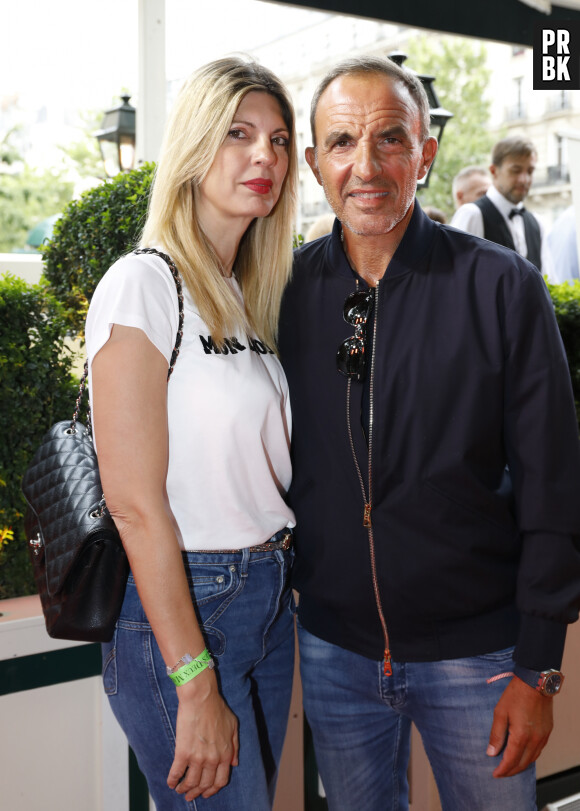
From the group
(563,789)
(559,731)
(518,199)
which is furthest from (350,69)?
(518,199)

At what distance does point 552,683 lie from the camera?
1.59 m

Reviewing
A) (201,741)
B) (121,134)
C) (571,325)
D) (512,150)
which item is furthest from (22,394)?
(121,134)

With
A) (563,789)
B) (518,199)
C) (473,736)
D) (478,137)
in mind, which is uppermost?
(478,137)

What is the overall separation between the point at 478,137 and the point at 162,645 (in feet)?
113

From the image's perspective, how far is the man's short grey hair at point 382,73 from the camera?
5.61 ft

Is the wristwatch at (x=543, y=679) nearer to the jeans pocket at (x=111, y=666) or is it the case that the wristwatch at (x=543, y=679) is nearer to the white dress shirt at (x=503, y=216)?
the jeans pocket at (x=111, y=666)

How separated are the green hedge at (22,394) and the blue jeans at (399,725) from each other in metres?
1.01

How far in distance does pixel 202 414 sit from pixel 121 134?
7.48 metres

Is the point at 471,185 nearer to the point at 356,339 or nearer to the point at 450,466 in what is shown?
the point at 356,339

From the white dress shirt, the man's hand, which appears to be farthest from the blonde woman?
the white dress shirt

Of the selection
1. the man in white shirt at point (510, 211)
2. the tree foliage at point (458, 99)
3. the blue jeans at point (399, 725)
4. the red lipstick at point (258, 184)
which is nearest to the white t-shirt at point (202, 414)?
the red lipstick at point (258, 184)

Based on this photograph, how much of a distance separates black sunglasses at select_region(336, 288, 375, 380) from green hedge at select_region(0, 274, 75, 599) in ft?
3.60

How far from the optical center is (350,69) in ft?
5.63

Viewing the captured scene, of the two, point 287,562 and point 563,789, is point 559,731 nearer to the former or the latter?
point 563,789
